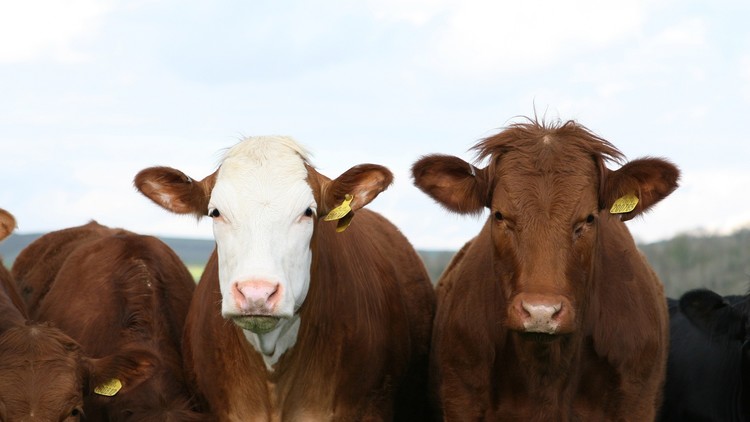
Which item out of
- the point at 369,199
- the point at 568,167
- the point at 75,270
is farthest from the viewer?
the point at 75,270

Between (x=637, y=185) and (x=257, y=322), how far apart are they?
268 centimetres

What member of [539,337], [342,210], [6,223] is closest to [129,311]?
[6,223]

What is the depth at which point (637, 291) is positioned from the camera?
7.92 meters

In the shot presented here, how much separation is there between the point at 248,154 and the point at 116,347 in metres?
2.14

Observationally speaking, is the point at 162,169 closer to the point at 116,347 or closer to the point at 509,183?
the point at 116,347

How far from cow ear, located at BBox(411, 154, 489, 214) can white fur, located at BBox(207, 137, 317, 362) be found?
0.83 meters

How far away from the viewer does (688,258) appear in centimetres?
3819

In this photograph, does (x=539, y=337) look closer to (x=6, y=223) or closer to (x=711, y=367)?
(x=711, y=367)

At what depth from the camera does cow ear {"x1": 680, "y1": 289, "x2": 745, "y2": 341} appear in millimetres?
9438

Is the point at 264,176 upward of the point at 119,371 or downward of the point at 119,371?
upward

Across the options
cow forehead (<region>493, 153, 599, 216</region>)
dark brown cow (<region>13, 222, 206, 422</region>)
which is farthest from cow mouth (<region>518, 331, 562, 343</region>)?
dark brown cow (<region>13, 222, 206, 422</region>)

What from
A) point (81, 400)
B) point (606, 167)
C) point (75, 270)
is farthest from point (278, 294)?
point (75, 270)

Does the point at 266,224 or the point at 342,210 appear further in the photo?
the point at 342,210

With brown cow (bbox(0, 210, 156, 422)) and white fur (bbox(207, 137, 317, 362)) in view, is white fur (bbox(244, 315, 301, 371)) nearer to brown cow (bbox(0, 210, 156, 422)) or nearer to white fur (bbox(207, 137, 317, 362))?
white fur (bbox(207, 137, 317, 362))
